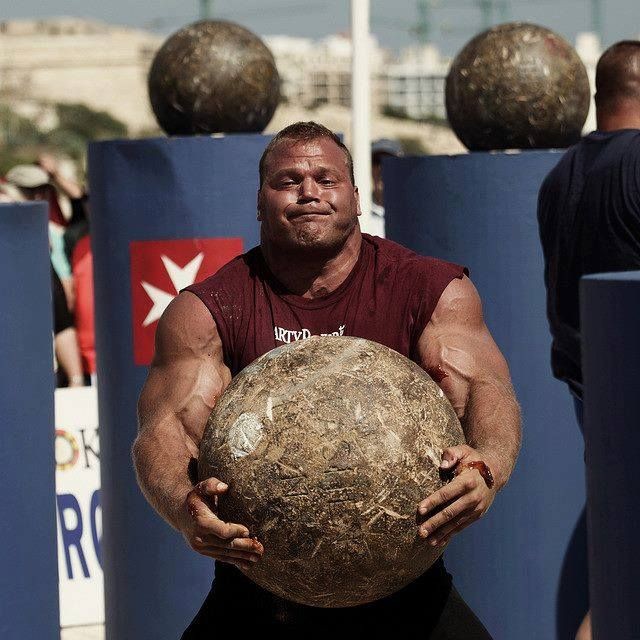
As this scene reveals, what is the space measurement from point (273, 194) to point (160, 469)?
0.74 m

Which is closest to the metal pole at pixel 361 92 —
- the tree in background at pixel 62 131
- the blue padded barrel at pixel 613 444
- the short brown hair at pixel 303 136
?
the short brown hair at pixel 303 136

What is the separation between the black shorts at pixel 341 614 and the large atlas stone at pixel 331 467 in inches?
11.3

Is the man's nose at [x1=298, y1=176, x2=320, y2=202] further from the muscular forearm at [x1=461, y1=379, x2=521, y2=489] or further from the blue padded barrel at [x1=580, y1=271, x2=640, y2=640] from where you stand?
the blue padded barrel at [x1=580, y1=271, x2=640, y2=640]

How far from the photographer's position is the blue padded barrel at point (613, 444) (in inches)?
134

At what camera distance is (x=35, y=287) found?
5.16 meters

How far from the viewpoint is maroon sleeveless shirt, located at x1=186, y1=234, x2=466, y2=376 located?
14.3ft

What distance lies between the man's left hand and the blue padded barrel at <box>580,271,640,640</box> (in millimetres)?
306

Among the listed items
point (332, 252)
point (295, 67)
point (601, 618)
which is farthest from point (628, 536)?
point (295, 67)

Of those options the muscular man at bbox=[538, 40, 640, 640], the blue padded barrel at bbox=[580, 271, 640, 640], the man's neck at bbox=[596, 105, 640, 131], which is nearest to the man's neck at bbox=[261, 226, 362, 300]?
the blue padded barrel at bbox=[580, 271, 640, 640]

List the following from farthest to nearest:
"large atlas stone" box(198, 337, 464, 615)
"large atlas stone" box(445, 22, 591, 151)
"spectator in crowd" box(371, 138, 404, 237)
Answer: "spectator in crowd" box(371, 138, 404, 237)
"large atlas stone" box(445, 22, 591, 151)
"large atlas stone" box(198, 337, 464, 615)

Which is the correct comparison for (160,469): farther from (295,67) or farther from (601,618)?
(295,67)

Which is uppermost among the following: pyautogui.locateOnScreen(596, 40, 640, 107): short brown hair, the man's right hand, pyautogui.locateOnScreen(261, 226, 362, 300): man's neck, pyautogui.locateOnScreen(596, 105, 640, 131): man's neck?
pyautogui.locateOnScreen(596, 40, 640, 107): short brown hair

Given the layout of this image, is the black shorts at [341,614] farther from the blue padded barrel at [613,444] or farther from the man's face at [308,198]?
the man's face at [308,198]

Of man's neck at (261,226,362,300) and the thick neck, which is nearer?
man's neck at (261,226,362,300)
